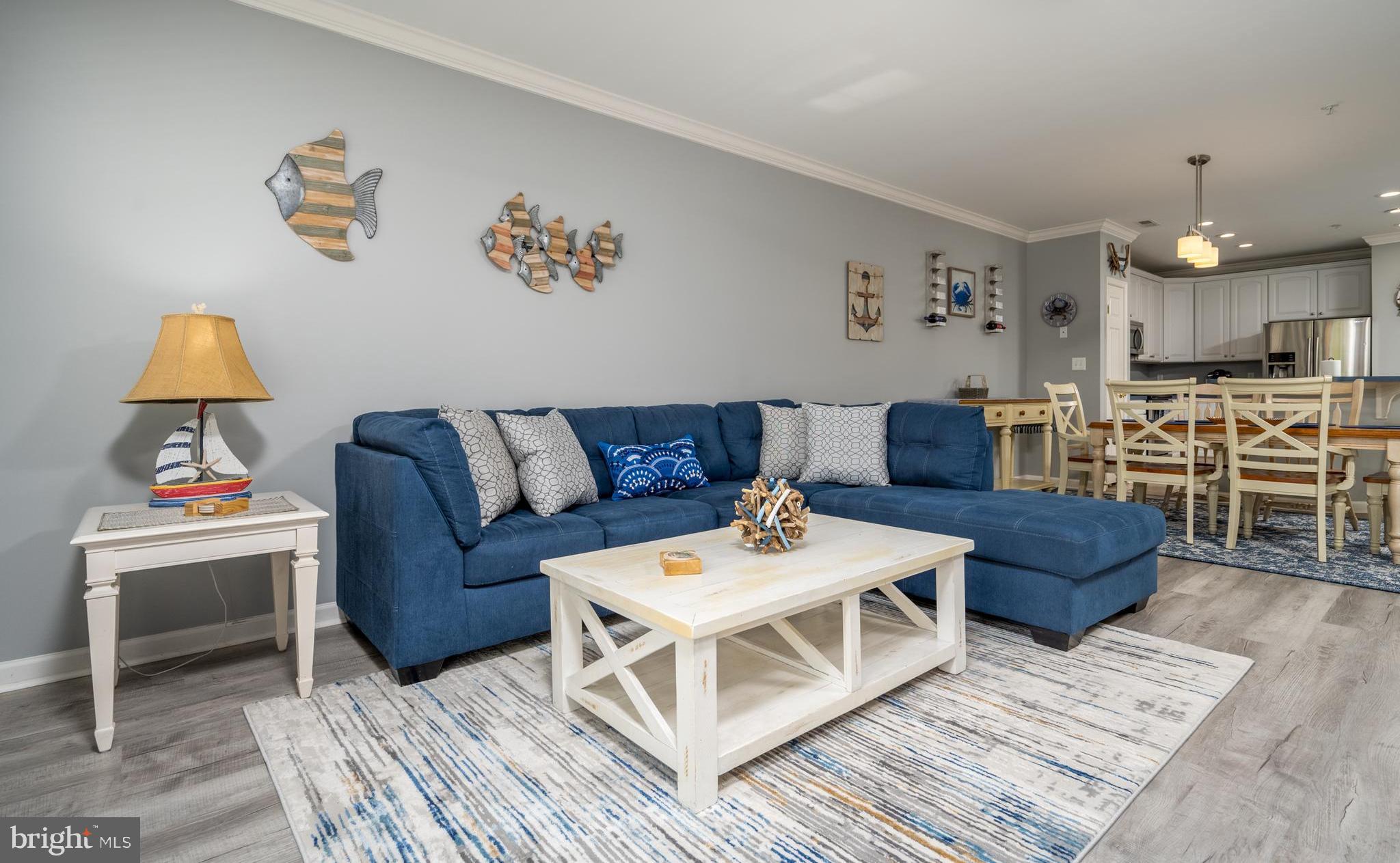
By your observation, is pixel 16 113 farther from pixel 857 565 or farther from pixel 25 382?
pixel 857 565

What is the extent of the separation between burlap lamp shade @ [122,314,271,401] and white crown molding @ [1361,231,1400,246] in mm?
9360

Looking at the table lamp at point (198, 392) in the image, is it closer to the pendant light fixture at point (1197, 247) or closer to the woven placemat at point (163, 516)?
the woven placemat at point (163, 516)

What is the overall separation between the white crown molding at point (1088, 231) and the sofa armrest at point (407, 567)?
621 centimetres

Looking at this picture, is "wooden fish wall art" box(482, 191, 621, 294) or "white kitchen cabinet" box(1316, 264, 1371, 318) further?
"white kitchen cabinet" box(1316, 264, 1371, 318)

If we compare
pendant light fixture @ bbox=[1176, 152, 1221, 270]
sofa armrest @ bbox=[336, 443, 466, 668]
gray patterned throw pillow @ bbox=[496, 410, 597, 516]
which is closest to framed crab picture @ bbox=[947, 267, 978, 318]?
pendant light fixture @ bbox=[1176, 152, 1221, 270]

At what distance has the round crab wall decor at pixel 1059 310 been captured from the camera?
252 inches

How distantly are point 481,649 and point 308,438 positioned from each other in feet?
3.69

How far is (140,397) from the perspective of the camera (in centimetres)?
208

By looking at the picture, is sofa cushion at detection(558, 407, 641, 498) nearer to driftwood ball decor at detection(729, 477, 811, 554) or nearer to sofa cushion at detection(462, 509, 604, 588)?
sofa cushion at detection(462, 509, 604, 588)

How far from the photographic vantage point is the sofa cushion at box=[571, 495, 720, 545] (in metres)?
2.64

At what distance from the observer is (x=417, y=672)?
2264mm

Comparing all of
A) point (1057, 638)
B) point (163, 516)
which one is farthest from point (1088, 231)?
point (163, 516)

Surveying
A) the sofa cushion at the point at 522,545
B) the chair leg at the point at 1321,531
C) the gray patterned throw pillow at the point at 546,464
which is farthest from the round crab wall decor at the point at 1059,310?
the sofa cushion at the point at 522,545

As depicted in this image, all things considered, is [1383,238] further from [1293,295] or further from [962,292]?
[962,292]
